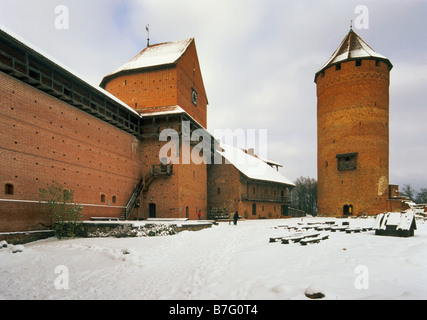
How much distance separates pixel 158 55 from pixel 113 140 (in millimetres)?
11966

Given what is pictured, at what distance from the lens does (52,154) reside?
15594 mm

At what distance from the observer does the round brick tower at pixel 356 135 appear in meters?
31.4

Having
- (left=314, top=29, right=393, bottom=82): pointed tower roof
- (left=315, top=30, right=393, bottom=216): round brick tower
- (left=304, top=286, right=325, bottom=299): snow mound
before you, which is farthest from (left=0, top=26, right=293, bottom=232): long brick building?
(left=314, top=29, right=393, bottom=82): pointed tower roof

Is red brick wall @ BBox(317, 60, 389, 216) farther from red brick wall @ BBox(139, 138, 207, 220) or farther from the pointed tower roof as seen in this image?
red brick wall @ BBox(139, 138, 207, 220)

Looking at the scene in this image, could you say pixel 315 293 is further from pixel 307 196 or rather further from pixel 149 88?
pixel 307 196

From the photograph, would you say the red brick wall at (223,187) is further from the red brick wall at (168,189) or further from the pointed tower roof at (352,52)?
the pointed tower roof at (352,52)

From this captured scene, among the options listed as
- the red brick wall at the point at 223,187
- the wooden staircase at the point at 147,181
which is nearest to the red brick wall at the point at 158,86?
the wooden staircase at the point at 147,181

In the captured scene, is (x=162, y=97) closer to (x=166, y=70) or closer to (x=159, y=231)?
(x=166, y=70)

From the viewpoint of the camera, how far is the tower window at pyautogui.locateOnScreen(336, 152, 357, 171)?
31906mm

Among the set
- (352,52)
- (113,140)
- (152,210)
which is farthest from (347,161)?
(113,140)

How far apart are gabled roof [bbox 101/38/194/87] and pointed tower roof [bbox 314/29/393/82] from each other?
55.4ft

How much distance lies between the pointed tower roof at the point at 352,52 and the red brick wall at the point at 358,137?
0.63m
